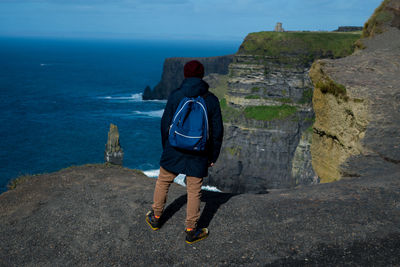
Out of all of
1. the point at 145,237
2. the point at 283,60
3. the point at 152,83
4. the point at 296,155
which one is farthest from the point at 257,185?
the point at 152,83

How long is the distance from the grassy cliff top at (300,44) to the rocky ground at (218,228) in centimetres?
5061

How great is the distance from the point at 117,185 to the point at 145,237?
341 centimetres

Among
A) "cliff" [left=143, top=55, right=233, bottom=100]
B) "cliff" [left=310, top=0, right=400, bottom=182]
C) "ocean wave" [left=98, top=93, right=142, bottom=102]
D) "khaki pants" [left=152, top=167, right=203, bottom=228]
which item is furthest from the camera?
"cliff" [left=143, top=55, right=233, bottom=100]

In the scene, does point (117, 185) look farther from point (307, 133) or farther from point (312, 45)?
point (312, 45)

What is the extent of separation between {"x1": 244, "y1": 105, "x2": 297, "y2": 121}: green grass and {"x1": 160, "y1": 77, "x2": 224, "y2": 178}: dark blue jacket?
47.8 metres

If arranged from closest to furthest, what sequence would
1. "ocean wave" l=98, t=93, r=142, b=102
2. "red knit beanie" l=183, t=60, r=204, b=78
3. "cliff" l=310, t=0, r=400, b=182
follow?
"red knit beanie" l=183, t=60, r=204, b=78 → "cliff" l=310, t=0, r=400, b=182 → "ocean wave" l=98, t=93, r=142, b=102

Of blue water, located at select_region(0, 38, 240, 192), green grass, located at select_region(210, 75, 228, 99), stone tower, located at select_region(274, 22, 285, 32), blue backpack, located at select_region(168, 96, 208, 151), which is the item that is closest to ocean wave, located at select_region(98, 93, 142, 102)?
blue water, located at select_region(0, 38, 240, 192)

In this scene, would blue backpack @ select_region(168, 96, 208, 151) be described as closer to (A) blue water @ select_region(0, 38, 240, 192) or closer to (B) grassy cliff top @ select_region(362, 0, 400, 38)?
(B) grassy cliff top @ select_region(362, 0, 400, 38)

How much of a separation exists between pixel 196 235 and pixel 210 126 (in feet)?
6.69

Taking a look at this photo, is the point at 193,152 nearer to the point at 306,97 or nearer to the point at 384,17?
the point at 384,17

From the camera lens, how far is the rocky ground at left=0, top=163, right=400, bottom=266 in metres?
5.73

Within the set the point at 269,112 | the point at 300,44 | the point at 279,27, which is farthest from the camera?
the point at 279,27

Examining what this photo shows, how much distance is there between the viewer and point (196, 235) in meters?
6.23

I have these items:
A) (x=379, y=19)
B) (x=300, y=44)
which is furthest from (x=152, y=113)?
(x=379, y=19)
